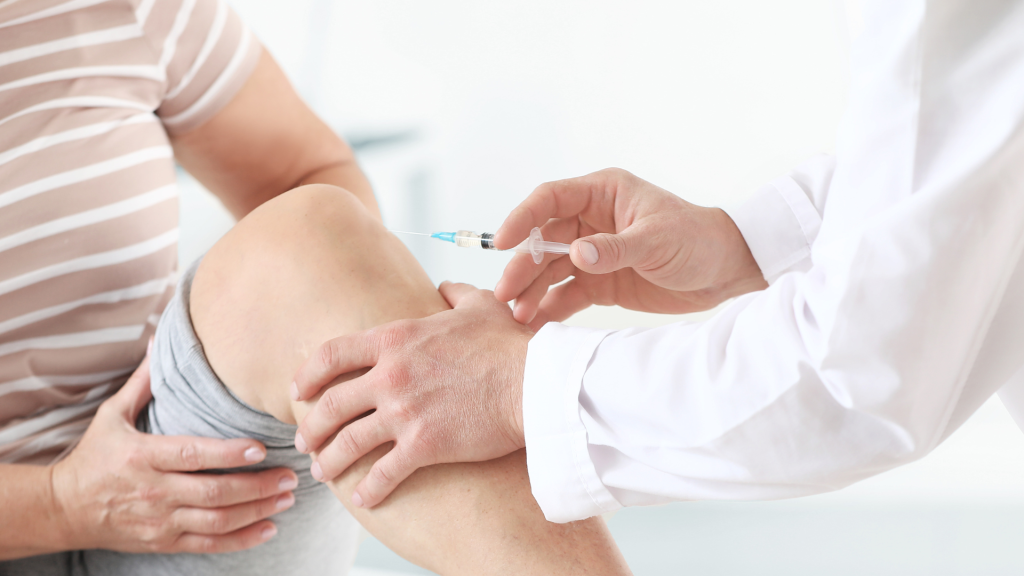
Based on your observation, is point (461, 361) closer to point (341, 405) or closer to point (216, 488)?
point (341, 405)

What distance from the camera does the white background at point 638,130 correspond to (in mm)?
1667

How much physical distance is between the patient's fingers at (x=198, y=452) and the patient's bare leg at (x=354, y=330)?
0.06 m

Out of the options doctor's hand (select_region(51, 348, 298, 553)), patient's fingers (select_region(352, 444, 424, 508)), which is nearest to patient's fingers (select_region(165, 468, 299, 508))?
doctor's hand (select_region(51, 348, 298, 553))

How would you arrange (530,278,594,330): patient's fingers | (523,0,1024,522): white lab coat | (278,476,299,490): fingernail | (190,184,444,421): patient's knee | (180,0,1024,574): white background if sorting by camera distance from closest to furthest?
(523,0,1024,522): white lab coat
(190,184,444,421): patient's knee
(278,476,299,490): fingernail
(530,278,594,330): patient's fingers
(180,0,1024,574): white background

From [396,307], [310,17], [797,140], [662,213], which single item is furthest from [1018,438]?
[310,17]

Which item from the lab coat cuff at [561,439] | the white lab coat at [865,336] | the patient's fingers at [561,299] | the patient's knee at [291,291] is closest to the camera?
the white lab coat at [865,336]

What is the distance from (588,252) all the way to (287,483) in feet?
1.40

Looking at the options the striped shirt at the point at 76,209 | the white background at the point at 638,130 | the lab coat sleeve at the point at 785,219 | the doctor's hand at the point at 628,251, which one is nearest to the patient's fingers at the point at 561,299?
the doctor's hand at the point at 628,251

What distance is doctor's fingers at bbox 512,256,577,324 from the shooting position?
0.82 meters

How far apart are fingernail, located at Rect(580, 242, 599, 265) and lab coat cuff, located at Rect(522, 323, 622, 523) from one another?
8cm

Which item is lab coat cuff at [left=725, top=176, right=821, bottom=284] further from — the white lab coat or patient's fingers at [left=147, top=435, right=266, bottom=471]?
patient's fingers at [left=147, top=435, right=266, bottom=471]

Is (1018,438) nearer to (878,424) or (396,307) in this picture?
(878,424)

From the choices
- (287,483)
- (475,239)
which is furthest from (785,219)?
(287,483)

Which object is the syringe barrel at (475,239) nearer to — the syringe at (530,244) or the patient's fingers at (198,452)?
the syringe at (530,244)
